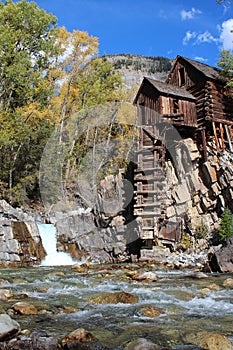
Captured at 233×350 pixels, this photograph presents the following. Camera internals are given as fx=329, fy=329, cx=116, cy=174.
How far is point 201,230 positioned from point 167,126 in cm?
682

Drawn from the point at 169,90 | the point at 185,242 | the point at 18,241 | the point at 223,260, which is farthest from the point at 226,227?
the point at 18,241

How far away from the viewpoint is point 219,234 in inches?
703

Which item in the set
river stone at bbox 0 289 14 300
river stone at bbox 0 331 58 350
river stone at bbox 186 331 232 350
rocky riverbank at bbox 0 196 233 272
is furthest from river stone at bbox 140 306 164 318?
rocky riverbank at bbox 0 196 233 272

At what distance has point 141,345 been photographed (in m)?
4.62

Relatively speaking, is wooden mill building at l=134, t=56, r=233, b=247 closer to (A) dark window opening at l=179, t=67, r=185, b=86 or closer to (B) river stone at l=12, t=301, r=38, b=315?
(A) dark window opening at l=179, t=67, r=185, b=86

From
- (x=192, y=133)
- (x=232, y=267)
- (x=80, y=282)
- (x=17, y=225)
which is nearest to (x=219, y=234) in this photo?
(x=232, y=267)

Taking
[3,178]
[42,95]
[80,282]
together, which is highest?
[42,95]

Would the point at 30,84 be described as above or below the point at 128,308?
above

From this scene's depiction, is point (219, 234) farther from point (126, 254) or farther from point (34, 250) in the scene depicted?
point (34, 250)

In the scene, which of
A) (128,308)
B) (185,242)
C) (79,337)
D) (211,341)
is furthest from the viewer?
(185,242)

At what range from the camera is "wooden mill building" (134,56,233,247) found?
20.1 m

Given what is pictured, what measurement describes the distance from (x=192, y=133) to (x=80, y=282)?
14395mm

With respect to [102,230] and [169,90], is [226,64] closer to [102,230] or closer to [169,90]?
[169,90]

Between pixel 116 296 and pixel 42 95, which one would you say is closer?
pixel 116 296
